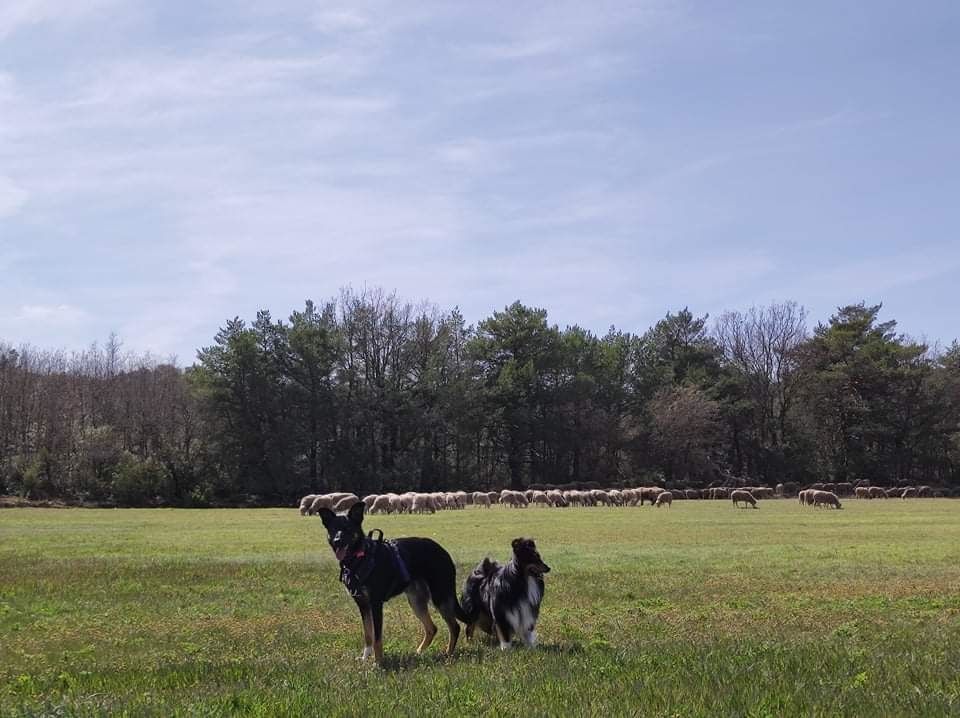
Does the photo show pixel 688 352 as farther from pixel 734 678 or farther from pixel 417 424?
pixel 734 678

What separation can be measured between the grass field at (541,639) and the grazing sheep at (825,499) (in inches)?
1360

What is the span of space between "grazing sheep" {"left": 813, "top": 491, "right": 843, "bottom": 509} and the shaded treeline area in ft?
98.2

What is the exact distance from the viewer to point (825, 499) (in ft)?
186

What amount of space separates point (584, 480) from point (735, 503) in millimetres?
30887

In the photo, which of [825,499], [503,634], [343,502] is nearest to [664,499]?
[825,499]

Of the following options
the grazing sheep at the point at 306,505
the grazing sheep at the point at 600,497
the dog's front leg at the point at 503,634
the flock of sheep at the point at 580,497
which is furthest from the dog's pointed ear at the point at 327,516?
the grazing sheep at the point at 600,497

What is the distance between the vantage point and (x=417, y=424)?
81688 millimetres

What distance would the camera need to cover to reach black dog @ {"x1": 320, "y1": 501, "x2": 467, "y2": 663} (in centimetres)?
904

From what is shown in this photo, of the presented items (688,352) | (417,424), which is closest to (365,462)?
(417,424)

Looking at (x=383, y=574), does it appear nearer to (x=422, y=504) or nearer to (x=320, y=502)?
(x=320, y=502)

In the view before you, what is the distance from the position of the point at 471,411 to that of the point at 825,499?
3519cm

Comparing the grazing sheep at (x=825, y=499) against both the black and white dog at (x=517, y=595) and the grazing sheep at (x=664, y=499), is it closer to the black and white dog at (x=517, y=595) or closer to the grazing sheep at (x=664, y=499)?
the grazing sheep at (x=664, y=499)

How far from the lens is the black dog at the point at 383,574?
9038mm

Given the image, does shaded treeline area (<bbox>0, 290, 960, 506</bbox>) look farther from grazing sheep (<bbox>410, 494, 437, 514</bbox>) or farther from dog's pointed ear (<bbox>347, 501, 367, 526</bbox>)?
dog's pointed ear (<bbox>347, 501, 367, 526</bbox>)
